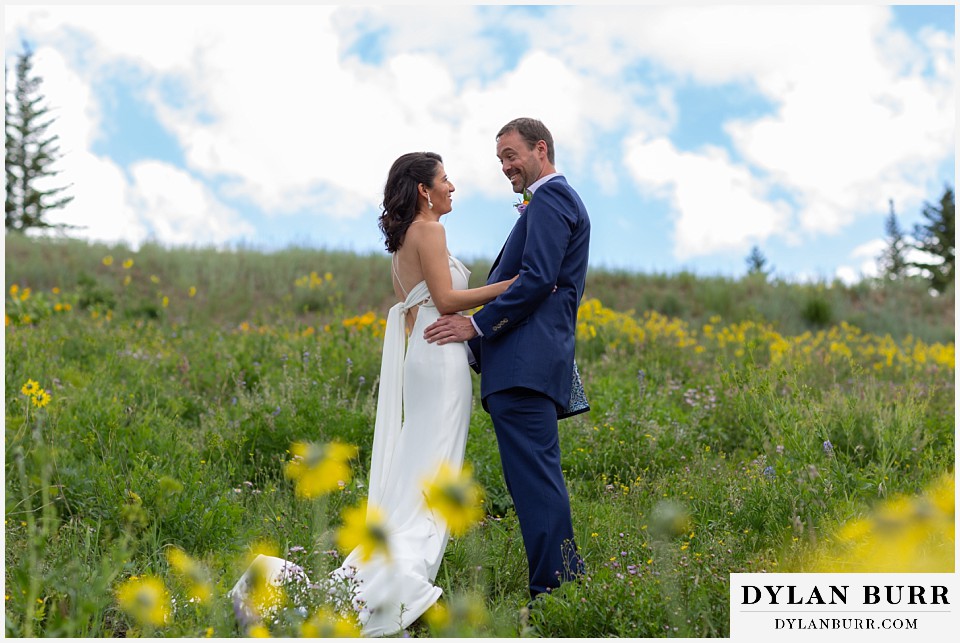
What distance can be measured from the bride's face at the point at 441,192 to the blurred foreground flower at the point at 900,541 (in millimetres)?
2266

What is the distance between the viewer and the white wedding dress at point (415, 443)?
11.9 feet

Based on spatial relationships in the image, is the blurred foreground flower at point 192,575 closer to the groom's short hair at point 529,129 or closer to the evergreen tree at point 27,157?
the groom's short hair at point 529,129

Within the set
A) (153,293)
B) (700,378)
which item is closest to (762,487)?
(700,378)

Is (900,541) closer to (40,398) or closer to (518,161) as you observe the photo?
(518,161)

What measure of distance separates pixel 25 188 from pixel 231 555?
38772mm

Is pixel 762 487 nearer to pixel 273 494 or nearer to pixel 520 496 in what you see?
pixel 520 496

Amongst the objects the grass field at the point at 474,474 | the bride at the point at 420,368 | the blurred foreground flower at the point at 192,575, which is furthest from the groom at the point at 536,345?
the blurred foreground flower at the point at 192,575

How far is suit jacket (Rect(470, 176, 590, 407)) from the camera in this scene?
3.76m

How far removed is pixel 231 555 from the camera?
13.3 ft

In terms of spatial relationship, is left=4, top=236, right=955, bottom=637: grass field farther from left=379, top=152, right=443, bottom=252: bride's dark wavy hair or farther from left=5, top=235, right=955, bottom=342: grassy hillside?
left=5, top=235, right=955, bottom=342: grassy hillside

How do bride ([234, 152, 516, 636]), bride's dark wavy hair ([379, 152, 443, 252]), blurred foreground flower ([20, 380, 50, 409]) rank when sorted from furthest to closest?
1. blurred foreground flower ([20, 380, 50, 409])
2. bride's dark wavy hair ([379, 152, 443, 252])
3. bride ([234, 152, 516, 636])

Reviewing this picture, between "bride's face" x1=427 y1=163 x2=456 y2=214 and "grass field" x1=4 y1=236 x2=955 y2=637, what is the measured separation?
5.13 ft

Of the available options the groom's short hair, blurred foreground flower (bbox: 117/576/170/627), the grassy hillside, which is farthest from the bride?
the grassy hillside

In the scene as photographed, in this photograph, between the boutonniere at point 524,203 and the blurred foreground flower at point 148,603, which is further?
the boutonniere at point 524,203
